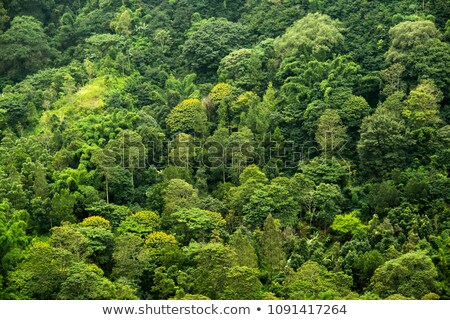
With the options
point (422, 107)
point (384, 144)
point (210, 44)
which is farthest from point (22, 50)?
point (422, 107)

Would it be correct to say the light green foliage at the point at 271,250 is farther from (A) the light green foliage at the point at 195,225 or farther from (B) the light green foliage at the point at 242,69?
(B) the light green foliage at the point at 242,69

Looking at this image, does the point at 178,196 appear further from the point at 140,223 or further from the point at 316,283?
the point at 316,283

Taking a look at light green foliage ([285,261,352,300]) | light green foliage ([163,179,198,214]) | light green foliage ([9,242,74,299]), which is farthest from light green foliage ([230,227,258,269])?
light green foliage ([9,242,74,299])

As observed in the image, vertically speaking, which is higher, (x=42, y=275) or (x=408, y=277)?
(x=408, y=277)

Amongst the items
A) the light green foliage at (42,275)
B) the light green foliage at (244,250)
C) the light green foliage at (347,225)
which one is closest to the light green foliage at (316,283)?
the light green foliage at (244,250)

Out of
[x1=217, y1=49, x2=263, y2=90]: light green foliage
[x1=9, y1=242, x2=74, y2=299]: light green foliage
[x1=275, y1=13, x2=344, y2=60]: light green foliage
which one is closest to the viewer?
[x1=9, y1=242, x2=74, y2=299]: light green foliage

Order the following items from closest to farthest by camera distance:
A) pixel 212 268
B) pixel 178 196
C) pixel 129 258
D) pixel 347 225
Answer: pixel 212 268, pixel 129 258, pixel 347 225, pixel 178 196

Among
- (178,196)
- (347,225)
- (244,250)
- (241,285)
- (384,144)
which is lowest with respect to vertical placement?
(241,285)

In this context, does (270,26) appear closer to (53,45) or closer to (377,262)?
(53,45)

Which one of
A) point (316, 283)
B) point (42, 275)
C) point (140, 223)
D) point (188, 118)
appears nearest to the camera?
point (42, 275)

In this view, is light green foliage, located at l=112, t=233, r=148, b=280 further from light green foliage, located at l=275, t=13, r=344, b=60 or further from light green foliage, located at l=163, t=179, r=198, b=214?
light green foliage, located at l=275, t=13, r=344, b=60
